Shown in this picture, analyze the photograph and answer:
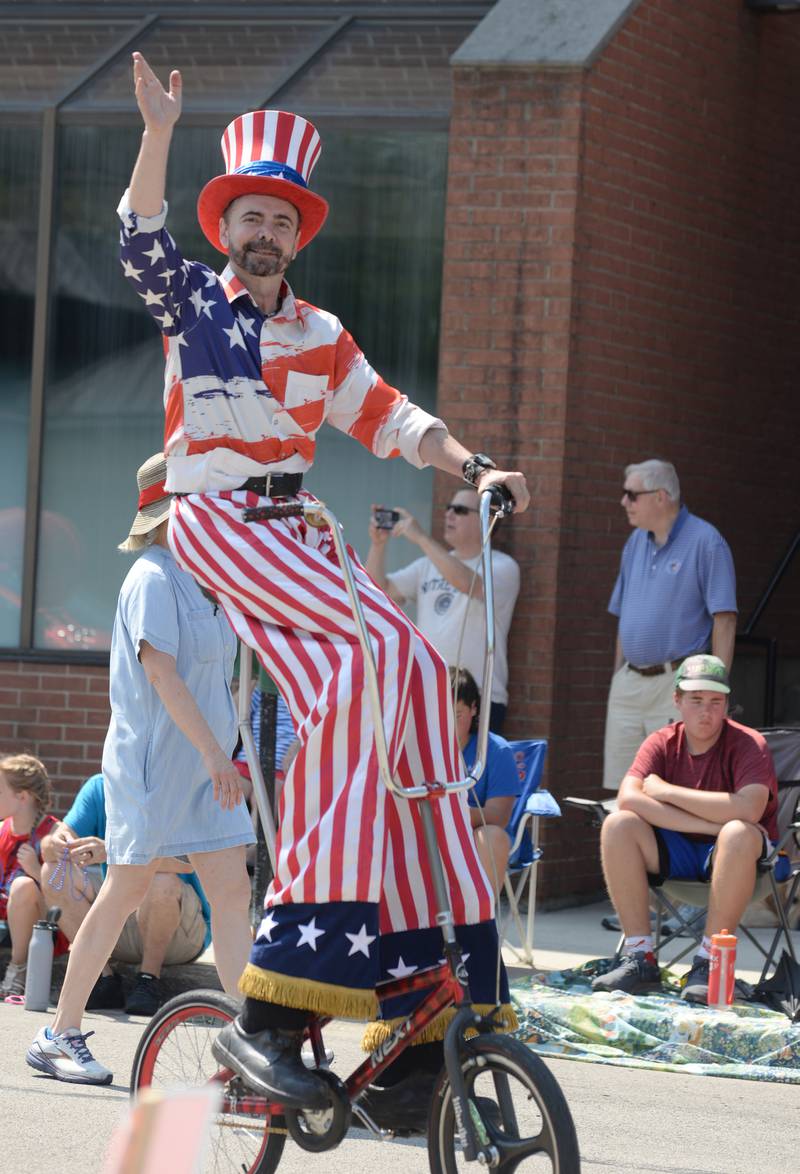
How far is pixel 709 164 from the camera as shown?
10.7 meters

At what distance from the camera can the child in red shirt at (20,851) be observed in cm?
704

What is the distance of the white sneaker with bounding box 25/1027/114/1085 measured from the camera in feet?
18.5

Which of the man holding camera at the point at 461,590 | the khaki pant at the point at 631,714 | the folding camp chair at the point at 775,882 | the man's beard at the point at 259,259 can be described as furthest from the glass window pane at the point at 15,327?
the man's beard at the point at 259,259

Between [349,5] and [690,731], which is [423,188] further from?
[690,731]

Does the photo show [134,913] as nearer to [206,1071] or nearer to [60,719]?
[206,1071]

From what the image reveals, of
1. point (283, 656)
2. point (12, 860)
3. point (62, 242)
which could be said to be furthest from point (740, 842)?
point (62, 242)

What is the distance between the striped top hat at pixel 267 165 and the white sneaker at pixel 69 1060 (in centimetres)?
246

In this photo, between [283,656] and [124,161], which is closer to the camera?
[283,656]

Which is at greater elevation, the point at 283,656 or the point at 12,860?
the point at 283,656

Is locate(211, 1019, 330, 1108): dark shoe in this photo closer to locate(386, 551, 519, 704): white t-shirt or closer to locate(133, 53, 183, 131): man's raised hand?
locate(133, 53, 183, 131): man's raised hand

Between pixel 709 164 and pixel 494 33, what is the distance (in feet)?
5.80

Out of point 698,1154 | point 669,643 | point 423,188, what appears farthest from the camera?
point 423,188

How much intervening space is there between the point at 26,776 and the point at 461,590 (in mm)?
2653

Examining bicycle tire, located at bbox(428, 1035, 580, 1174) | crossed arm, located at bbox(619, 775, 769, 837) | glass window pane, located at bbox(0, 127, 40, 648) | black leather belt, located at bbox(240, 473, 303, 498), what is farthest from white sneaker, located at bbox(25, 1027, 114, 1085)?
glass window pane, located at bbox(0, 127, 40, 648)
